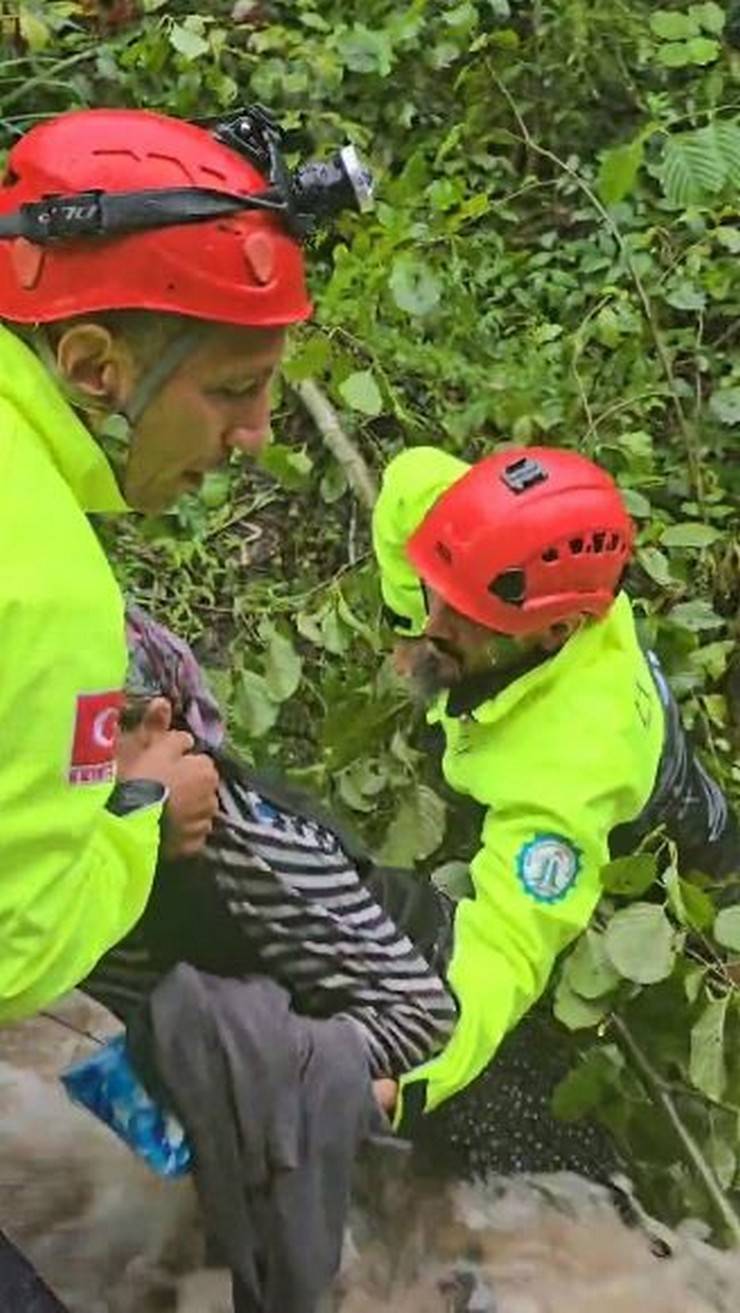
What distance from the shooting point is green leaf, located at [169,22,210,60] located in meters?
4.46

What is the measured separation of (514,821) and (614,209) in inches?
95.2

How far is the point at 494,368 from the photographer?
414 centimetres

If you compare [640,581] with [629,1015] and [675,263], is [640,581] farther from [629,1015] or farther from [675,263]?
[629,1015]

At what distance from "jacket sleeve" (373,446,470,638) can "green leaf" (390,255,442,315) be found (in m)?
0.55

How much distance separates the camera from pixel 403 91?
5.04 meters

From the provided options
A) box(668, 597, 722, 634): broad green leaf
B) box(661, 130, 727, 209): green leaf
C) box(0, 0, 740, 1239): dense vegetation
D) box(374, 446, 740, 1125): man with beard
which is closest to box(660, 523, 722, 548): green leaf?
box(0, 0, 740, 1239): dense vegetation

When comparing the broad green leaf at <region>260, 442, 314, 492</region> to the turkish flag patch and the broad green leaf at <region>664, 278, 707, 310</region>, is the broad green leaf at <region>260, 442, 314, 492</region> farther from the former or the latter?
the turkish flag patch

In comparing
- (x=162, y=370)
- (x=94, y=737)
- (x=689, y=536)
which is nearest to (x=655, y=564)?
(x=689, y=536)

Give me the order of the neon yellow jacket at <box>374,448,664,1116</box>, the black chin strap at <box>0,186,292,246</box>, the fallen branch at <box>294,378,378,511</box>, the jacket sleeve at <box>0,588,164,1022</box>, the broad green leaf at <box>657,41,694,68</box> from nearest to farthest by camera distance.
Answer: the jacket sleeve at <box>0,588,164,1022</box> < the black chin strap at <box>0,186,292,246</box> < the neon yellow jacket at <box>374,448,664,1116</box> < the fallen branch at <box>294,378,378,511</box> < the broad green leaf at <box>657,41,694,68</box>

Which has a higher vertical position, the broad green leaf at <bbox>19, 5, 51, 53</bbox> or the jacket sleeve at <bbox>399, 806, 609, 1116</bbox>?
the broad green leaf at <bbox>19, 5, 51, 53</bbox>

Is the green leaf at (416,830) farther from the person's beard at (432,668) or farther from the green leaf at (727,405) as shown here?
the green leaf at (727,405)

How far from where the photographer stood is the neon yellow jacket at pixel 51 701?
1.69 meters

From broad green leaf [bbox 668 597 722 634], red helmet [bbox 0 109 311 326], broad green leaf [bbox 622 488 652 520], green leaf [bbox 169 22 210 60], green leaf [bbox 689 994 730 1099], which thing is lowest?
broad green leaf [bbox 668 597 722 634]

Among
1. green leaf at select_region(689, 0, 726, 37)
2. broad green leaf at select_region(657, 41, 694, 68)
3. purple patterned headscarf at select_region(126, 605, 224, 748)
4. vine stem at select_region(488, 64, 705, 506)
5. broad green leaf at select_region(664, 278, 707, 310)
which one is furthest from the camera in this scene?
green leaf at select_region(689, 0, 726, 37)
